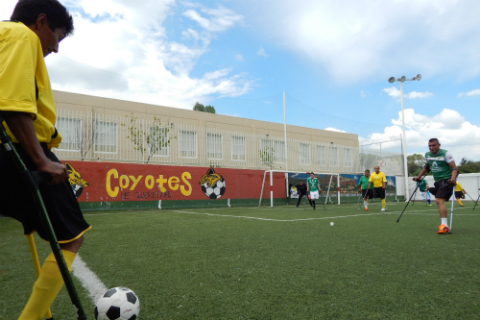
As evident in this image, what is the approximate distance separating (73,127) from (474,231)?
14401 mm

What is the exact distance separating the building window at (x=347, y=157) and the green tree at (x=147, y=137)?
1267cm

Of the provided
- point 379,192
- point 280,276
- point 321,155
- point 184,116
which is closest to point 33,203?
point 280,276

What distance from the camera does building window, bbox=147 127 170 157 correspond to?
16.2 m

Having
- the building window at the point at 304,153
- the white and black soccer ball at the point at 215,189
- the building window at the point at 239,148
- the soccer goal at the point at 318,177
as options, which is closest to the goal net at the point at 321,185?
the soccer goal at the point at 318,177

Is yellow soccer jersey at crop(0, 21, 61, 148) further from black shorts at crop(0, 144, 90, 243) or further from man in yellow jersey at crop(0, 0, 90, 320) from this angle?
black shorts at crop(0, 144, 90, 243)

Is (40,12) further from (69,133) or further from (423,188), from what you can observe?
(423,188)

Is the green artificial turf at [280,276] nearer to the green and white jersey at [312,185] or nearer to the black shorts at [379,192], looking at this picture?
the black shorts at [379,192]

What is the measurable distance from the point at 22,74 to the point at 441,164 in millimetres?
6973

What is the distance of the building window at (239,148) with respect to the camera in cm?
1918

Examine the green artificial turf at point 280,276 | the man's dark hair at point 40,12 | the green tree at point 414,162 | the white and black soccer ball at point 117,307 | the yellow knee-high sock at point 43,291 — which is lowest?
the green artificial turf at point 280,276

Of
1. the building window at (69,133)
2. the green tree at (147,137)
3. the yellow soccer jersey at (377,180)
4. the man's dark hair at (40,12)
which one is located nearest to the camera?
the man's dark hair at (40,12)

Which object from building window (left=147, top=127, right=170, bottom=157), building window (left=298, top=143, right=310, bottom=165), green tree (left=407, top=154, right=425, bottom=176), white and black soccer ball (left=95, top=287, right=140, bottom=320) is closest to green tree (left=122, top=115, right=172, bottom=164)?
building window (left=147, top=127, right=170, bottom=157)

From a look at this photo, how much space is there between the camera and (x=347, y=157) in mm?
23906

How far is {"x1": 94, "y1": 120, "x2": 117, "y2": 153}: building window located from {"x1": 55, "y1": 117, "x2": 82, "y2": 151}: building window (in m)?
0.75
